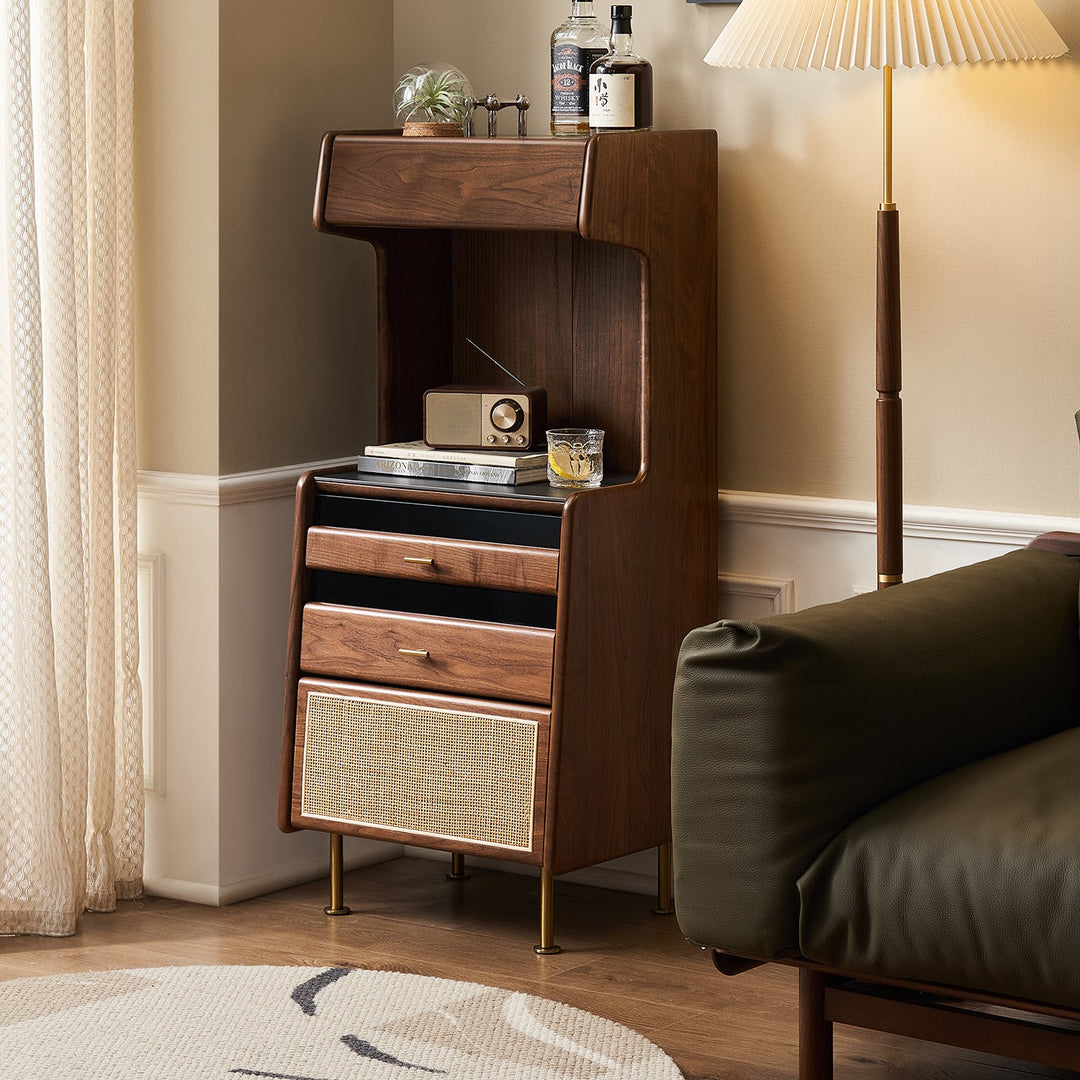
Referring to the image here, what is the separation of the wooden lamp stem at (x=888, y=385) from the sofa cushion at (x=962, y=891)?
670 millimetres

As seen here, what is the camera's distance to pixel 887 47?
2498 millimetres

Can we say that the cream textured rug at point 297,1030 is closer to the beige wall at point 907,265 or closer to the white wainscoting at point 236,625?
the white wainscoting at point 236,625

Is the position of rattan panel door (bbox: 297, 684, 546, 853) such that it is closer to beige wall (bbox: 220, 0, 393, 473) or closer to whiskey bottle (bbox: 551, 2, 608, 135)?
beige wall (bbox: 220, 0, 393, 473)

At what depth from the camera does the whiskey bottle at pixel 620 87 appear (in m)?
2.85

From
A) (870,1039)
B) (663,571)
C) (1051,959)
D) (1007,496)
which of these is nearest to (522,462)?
(663,571)

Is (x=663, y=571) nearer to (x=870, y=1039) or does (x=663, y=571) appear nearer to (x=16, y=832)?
(x=870, y=1039)

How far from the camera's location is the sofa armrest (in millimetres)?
1964

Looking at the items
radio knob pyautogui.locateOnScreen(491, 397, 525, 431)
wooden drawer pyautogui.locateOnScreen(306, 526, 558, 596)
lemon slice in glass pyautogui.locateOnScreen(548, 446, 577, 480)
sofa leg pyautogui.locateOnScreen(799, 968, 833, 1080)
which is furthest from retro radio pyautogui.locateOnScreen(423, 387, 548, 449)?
sofa leg pyautogui.locateOnScreen(799, 968, 833, 1080)

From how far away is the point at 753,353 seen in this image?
3080mm

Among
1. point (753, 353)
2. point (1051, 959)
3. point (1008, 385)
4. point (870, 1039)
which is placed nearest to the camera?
point (1051, 959)

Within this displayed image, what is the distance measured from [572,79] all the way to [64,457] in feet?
3.43

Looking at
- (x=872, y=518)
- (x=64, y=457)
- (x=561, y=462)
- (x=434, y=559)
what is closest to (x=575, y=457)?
(x=561, y=462)

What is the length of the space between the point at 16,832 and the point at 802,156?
1732mm

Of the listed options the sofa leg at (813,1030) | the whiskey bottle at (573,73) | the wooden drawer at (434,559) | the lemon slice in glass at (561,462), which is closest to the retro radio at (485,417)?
the lemon slice in glass at (561,462)
